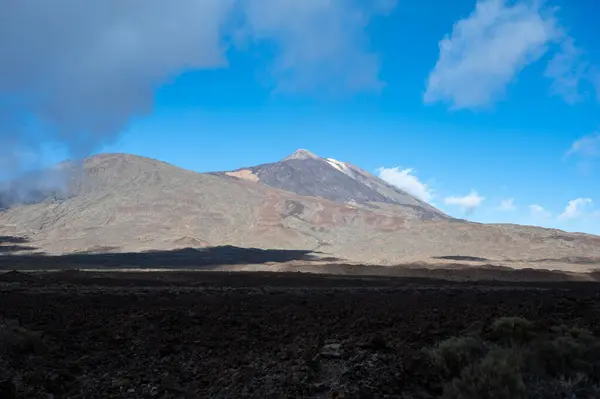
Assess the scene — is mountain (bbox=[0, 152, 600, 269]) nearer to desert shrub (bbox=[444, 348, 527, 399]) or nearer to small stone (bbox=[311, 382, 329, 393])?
small stone (bbox=[311, 382, 329, 393])

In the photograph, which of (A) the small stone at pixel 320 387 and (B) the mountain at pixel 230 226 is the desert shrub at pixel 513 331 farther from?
(B) the mountain at pixel 230 226

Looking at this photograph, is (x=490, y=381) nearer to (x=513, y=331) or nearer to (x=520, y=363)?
(x=520, y=363)

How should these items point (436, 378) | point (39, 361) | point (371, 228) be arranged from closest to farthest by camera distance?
point (436, 378) < point (39, 361) < point (371, 228)

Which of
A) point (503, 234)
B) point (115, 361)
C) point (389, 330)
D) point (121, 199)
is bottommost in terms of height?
point (115, 361)

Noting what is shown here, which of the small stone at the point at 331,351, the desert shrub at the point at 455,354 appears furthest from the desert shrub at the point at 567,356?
the small stone at the point at 331,351

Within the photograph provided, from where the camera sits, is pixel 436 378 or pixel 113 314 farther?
pixel 113 314

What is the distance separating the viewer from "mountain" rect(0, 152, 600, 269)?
104500mm

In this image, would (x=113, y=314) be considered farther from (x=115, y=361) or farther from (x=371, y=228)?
(x=371, y=228)

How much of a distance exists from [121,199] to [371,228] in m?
71.3

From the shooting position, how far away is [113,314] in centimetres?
1606

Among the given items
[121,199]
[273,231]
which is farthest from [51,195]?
[273,231]

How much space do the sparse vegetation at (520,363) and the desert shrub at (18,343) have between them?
27.2 feet

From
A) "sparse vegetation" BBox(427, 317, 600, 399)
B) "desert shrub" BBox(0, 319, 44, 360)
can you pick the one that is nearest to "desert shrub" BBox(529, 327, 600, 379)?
"sparse vegetation" BBox(427, 317, 600, 399)

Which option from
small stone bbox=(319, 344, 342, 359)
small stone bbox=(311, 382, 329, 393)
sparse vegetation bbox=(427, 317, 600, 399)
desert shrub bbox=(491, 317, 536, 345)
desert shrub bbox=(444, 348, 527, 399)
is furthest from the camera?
small stone bbox=(319, 344, 342, 359)
